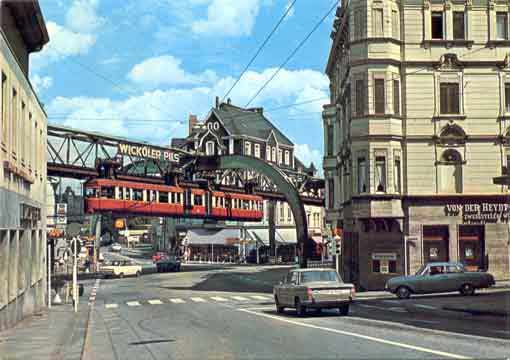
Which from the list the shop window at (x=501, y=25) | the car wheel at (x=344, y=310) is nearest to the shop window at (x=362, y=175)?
the shop window at (x=501, y=25)

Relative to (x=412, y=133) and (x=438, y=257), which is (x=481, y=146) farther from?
(x=438, y=257)

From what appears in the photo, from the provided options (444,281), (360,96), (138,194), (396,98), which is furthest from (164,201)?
(444,281)

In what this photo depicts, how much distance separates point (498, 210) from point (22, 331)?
84.6ft

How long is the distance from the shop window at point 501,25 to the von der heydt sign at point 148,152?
1269 inches

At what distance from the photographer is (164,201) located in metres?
58.6

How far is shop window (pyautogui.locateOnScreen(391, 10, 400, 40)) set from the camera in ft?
124

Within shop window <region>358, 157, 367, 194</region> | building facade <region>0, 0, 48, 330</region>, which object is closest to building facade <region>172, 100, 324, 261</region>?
shop window <region>358, 157, 367, 194</region>

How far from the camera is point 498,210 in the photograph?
37500 millimetres

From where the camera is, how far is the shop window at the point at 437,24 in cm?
3831

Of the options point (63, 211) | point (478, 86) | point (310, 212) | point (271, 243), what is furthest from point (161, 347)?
point (310, 212)

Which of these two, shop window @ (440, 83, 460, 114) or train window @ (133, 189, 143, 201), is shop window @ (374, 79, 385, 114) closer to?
shop window @ (440, 83, 460, 114)

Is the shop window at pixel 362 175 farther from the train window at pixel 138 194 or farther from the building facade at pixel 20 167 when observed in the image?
the train window at pixel 138 194

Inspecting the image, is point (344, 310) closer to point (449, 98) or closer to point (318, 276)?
point (318, 276)

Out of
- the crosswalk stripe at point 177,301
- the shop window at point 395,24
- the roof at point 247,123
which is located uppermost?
the roof at point 247,123
